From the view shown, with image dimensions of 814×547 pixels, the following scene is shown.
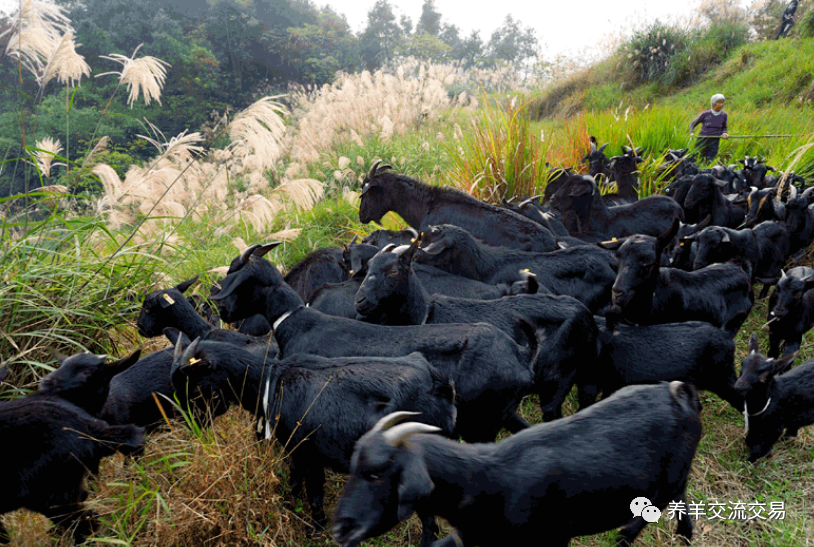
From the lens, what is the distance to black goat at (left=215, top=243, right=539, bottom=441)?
300 cm

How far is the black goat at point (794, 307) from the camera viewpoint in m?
4.01

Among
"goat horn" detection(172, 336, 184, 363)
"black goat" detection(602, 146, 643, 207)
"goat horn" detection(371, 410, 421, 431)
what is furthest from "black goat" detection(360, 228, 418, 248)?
"black goat" detection(602, 146, 643, 207)

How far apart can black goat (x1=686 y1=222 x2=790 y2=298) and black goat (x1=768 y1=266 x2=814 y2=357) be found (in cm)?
51

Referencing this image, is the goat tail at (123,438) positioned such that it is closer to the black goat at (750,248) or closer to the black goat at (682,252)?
the black goat at (682,252)

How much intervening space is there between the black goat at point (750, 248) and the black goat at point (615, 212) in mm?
748

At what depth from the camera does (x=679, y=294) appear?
410 cm

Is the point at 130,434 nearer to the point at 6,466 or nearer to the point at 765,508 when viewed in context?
the point at 6,466

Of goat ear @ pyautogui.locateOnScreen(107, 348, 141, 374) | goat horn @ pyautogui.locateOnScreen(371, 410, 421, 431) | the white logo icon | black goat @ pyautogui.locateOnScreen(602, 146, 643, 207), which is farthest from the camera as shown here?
black goat @ pyautogui.locateOnScreen(602, 146, 643, 207)

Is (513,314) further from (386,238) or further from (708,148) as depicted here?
(708,148)

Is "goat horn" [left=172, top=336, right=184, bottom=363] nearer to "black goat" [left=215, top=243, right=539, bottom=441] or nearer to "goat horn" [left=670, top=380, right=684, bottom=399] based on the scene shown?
"black goat" [left=215, top=243, right=539, bottom=441]

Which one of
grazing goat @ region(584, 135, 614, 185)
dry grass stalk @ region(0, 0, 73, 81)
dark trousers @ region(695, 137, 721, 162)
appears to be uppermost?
dry grass stalk @ region(0, 0, 73, 81)

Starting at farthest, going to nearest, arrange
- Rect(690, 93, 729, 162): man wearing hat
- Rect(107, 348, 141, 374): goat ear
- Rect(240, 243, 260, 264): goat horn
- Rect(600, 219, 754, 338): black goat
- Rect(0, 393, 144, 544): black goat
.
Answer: Rect(690, 93, 729, 162): man wearing hat < Rect(600, 219, 754, 338): black goat < Rect(240, 243, 260, 264): goat horn < Rect(107, 348, 141, 374): goat ear < Rect(0, 393, 144, 544): black goat

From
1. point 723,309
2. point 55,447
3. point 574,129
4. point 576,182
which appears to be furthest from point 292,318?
point 574,129

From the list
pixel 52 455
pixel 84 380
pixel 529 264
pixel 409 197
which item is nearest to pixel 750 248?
pixel 529 264
